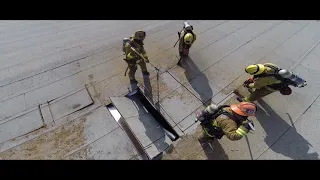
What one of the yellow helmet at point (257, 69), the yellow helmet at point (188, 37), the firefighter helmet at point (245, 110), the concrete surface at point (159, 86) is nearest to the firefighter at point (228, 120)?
the firefighter helmet at point (245, 110)

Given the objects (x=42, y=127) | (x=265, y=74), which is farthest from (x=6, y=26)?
(x=265, y=74)

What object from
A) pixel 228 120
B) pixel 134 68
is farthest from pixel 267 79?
pixel 134 68

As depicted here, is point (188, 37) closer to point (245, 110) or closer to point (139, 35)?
point (139, 35)

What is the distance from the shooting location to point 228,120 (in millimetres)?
3689

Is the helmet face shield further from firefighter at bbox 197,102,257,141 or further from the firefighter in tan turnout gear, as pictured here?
the firefighter in tan turnout gear

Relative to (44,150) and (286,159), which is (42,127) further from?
(286,159)

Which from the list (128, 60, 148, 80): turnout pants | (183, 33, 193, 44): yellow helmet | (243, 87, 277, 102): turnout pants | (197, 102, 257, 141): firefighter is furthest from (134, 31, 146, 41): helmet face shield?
(243, 87, 277, 102): turnout pants

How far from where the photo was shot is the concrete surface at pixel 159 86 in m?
4.41

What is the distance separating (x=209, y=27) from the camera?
8102 mm

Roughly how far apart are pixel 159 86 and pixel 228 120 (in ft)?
8.08

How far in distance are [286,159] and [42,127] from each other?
217 inches

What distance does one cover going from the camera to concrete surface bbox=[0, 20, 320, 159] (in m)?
4.41

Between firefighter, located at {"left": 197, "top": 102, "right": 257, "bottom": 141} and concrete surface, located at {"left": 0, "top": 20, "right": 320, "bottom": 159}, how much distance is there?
0.65 m

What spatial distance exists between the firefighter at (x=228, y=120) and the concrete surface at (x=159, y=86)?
65 centimetres
